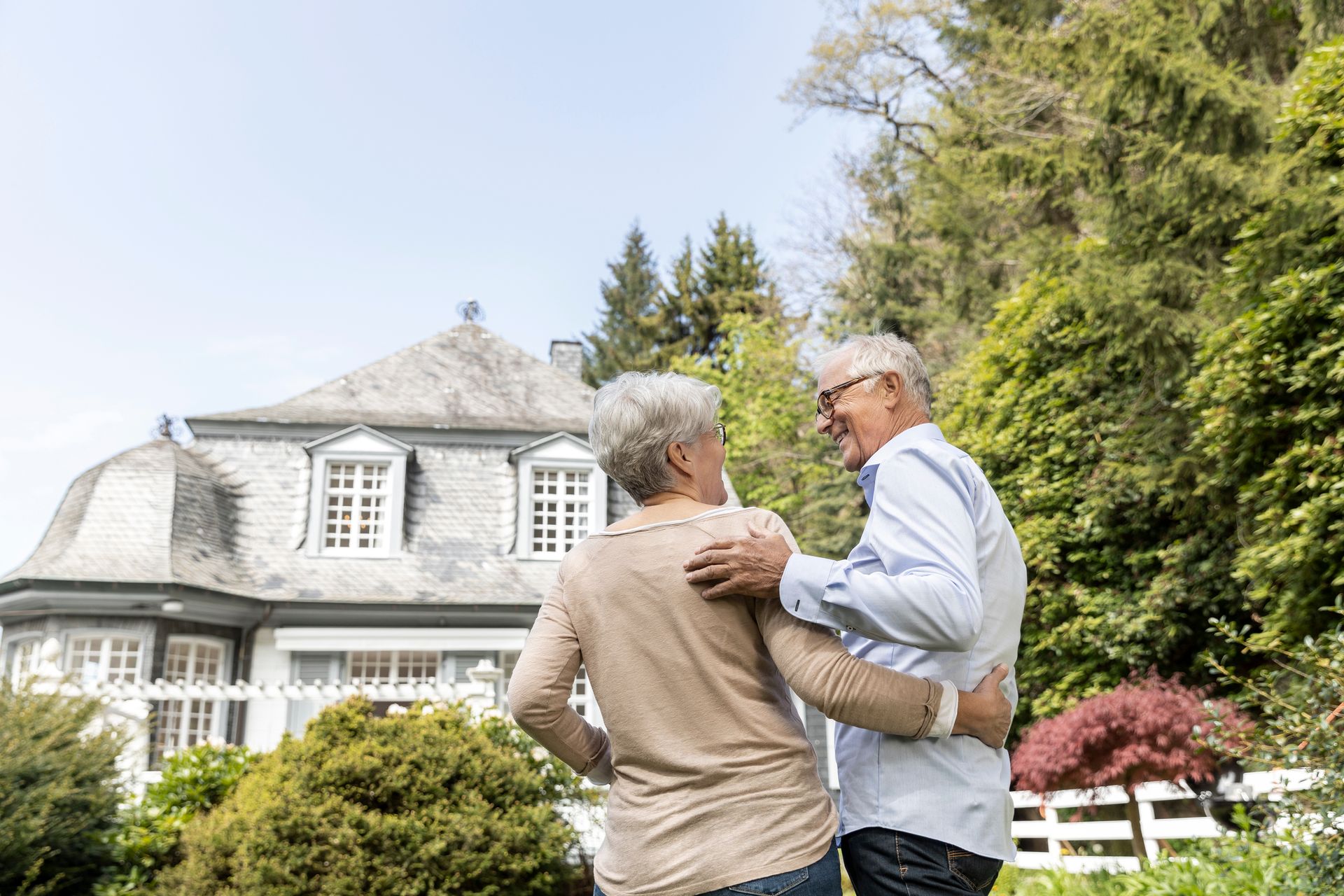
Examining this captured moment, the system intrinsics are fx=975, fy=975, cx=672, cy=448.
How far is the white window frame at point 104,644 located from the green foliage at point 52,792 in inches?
185

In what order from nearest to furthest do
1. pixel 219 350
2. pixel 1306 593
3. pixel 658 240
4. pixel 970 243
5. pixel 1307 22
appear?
pixel 1306 593 → pixel 1307 22 → pixel 219 350 → pixel 970 243 → pixel 658 240

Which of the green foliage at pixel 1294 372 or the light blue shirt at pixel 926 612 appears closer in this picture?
the light blue shirt at pixel 926 612

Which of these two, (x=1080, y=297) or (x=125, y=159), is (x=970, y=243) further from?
(x=125, y=159)

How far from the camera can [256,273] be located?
14023mm

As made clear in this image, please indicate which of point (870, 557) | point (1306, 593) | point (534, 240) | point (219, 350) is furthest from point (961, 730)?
point (534, 240)

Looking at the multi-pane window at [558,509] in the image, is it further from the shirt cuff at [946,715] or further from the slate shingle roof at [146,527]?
the shirt cuff at [946,715]

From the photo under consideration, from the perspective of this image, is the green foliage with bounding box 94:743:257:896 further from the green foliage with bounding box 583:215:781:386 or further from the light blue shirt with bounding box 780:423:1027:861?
the green foliage with bounding box 583:215:781:386

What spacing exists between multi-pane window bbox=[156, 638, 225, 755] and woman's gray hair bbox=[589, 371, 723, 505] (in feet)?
39.0

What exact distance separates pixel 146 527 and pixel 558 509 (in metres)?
5.55

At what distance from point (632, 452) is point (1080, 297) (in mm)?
8609

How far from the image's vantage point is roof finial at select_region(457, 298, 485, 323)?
18.1 metres

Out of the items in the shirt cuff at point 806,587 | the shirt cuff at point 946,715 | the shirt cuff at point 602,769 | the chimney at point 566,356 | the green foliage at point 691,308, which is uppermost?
the green foliage at point 691,308

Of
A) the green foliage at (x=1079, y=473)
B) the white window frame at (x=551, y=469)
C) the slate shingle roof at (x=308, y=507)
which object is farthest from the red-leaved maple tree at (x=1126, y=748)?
the white window frame at (x=551, y=469)

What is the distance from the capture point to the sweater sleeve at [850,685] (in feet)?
5.62
